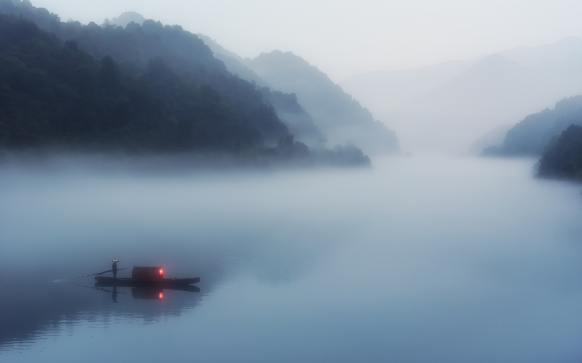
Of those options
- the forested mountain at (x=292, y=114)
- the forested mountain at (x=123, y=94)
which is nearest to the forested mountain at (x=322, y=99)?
the forested mountain at (x=292, y=114)

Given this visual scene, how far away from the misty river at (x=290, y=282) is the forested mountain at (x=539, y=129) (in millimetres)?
54860

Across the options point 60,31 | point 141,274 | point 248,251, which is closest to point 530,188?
point 248,251

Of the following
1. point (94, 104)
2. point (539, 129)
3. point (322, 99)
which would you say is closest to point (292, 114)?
point (322, 99)

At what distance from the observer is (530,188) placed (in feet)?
249

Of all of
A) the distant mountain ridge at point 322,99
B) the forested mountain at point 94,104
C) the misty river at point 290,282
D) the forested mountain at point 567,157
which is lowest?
the misty river at point 290,282

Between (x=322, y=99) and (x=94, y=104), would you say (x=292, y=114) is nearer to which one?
(x=322, y=99)

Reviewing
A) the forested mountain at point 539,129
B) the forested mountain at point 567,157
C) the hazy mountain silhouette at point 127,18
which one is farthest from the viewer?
the hazy mountain silhouette at point 127,18

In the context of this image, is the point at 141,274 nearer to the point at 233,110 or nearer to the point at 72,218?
the point at 72,218

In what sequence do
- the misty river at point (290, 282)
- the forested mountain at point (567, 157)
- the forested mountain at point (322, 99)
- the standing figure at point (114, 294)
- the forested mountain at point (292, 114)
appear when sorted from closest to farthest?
the misty river at point (290, 282), the standing figure at point (114, 294), the forested mountain at point (567, 157), the forested mountain at point (292, 114), the forested mountain at point (322, 99)

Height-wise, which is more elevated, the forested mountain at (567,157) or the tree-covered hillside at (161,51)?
the tree-covered hillside at (161,51)

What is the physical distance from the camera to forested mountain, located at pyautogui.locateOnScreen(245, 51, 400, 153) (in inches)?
5881

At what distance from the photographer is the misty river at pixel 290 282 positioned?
15.3m

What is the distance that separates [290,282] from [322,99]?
134554 millimetres

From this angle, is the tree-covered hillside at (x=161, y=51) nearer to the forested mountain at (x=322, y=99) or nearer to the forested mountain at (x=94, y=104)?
the forested mountain at (x=94, y=104)
